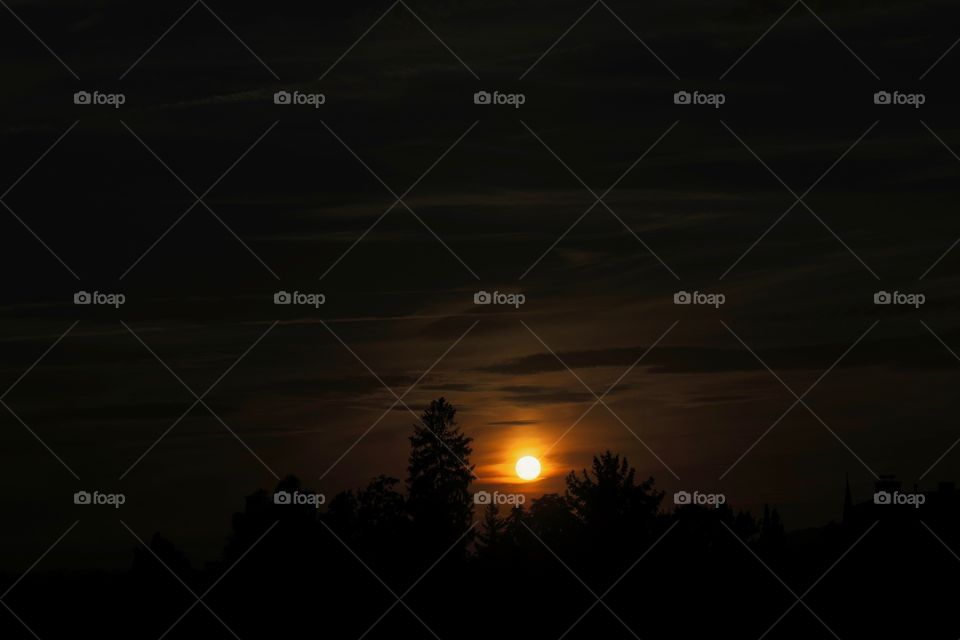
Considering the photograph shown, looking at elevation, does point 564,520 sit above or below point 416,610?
above

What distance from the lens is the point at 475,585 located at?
46.2 m

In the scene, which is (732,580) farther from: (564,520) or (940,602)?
(564,520)

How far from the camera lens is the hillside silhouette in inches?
1786

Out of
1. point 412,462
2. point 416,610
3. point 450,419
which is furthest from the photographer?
point 450,419

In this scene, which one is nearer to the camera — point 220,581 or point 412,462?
point 220,581

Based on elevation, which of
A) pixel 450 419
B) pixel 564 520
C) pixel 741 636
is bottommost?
pixel 741 636

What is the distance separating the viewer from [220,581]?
47.3m

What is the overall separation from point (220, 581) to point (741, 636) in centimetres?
1274

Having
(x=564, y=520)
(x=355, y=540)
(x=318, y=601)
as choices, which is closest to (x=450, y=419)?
(x=564, y=520)

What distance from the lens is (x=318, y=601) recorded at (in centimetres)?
4559

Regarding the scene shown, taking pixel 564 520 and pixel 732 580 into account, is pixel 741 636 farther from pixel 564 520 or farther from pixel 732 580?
pixel 564 520

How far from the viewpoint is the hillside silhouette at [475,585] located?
4538 centimetres

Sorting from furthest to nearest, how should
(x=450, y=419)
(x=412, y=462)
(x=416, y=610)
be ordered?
(x=450, y=419) → (x=412, y=462) → (x=416, y=610)

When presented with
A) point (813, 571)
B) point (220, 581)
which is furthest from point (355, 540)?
point (813, 571)
